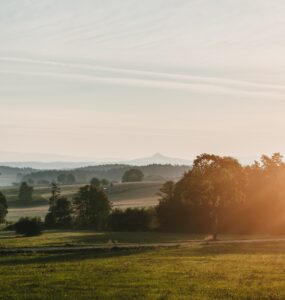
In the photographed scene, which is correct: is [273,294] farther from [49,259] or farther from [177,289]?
[49,259]

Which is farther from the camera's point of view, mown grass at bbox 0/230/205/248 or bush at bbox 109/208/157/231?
bush at bbox 109/208/157/231

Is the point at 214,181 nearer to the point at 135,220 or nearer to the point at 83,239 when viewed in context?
the point at 83,239

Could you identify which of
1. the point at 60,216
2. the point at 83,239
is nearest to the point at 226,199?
the point at 83,239

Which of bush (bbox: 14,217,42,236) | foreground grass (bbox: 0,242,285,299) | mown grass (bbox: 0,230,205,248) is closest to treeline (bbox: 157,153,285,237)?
mown grass (bbox: 0,230,205,248)

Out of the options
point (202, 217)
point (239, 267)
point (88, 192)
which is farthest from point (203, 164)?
point (88, 192)

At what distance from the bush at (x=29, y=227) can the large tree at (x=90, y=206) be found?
26760 mm

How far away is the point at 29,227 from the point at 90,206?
3182cm

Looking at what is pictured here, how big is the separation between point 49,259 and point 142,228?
6850 cm

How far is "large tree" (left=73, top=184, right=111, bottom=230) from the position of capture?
5354 inches

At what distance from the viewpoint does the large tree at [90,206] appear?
136000 mm

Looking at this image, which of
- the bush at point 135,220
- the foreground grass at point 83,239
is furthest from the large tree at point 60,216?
the foreground grass at point 83,239

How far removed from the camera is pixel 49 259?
53.1 meters

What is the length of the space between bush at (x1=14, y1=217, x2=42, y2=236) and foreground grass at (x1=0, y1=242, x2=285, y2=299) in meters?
48.8

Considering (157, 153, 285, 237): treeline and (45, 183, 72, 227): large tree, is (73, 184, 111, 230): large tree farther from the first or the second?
(157, 153, 285, 237): treeline
